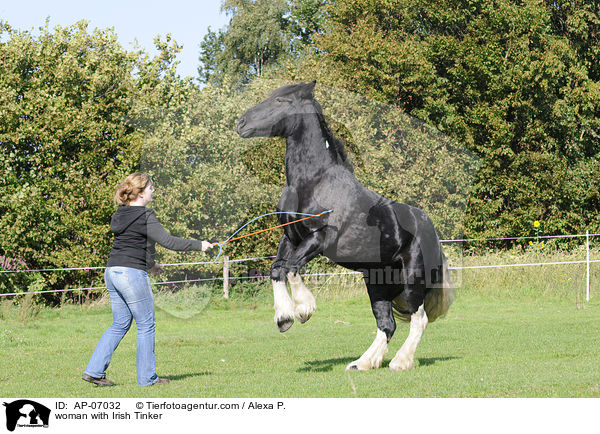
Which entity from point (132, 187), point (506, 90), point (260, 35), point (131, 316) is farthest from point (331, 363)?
point (260, 35)

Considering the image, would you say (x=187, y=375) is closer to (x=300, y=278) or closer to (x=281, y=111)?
(x=300, y=278)

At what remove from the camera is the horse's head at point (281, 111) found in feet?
19.6

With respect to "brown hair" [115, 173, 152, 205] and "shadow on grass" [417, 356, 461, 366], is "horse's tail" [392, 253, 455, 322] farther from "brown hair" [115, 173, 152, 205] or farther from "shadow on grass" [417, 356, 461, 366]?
"brown hair" [115, 173, 152, 205]

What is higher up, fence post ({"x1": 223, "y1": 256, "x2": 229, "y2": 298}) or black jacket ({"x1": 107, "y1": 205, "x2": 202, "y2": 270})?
black jacket ({"x1": 107, "y1": 205, "x2": 202, "y2": 270})

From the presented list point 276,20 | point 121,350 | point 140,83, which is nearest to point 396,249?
point 121,350

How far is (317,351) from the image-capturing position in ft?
29.5

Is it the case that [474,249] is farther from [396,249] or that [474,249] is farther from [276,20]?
[276,20]

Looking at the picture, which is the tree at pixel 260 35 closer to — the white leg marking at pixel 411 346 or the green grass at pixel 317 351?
the green grass at pixel 317 351

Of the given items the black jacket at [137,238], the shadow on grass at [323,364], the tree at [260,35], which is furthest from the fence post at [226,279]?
the tree at [260,35]

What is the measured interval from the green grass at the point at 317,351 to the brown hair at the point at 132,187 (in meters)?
1.55

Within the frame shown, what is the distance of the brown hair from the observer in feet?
19.0
